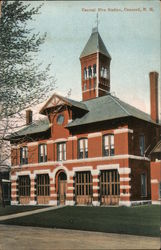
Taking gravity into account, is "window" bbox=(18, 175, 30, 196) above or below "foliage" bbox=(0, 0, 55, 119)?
below

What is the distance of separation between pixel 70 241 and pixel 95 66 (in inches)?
420

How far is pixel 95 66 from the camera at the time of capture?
18.6 metres

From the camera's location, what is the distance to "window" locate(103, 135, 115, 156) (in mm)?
20188

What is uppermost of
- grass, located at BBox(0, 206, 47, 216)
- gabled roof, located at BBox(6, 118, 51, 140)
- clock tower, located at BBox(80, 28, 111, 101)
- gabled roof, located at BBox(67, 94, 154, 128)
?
clock tower, located at BBox(80, 28, 111, 101)

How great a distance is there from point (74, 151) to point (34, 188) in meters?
3.42

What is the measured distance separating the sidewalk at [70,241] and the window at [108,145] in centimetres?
813

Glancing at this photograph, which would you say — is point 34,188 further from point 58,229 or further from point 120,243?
point 120,243

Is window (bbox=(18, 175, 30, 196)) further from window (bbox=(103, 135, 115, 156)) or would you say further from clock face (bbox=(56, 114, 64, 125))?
window (bbox=(103, 135, 115, 156))

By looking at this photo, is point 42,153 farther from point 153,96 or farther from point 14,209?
point 153,96

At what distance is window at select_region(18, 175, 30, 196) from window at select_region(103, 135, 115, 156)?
5.01 m

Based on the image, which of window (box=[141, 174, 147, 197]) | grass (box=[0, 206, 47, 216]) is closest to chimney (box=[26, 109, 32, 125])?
window (box=[141, 174, 147, 197])

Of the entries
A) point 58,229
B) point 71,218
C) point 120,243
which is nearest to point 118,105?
point 71,218

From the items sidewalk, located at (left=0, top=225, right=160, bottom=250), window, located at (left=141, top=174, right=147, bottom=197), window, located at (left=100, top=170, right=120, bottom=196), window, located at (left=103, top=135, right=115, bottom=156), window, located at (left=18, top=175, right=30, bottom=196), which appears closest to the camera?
sidewalk, located at (left=0, top=225, right=160, bottom=250)

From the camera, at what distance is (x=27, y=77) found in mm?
12484
